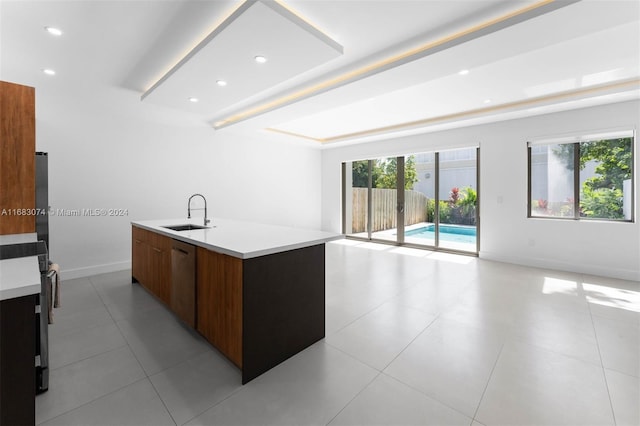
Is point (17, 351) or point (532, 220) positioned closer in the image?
point (17, 351)

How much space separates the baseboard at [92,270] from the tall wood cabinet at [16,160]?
2394mm

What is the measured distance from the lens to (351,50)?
106 inches

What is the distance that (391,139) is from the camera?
21.1 ft

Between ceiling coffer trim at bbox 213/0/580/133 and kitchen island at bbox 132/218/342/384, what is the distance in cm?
192

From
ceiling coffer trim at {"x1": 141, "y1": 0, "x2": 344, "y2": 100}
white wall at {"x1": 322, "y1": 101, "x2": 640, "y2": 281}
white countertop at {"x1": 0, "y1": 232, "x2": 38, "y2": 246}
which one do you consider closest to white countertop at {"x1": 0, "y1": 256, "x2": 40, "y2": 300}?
white countertop at {"x1": 0, "y1": 232, "x2": 38, "y2": 246}

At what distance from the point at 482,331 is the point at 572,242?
10.7 feet

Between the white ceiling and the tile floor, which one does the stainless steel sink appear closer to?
the tile floor

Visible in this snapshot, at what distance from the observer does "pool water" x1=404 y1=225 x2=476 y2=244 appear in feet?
18.7

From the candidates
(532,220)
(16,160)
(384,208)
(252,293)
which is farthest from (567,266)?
(16,160)

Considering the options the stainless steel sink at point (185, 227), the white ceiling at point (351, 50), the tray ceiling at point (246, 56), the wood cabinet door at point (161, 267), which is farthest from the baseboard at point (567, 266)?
the wood cabinet door at point (161, 267)

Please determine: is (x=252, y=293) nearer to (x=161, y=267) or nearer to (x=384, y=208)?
(x=161, y=267)

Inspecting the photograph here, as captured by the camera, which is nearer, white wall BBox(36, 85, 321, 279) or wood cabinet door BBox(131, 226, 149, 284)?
wood cabinet door BBox(131, 226, 149, 284)

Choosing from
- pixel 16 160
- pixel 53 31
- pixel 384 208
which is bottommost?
pixel 384 208

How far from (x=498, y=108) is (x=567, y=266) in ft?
8.99
